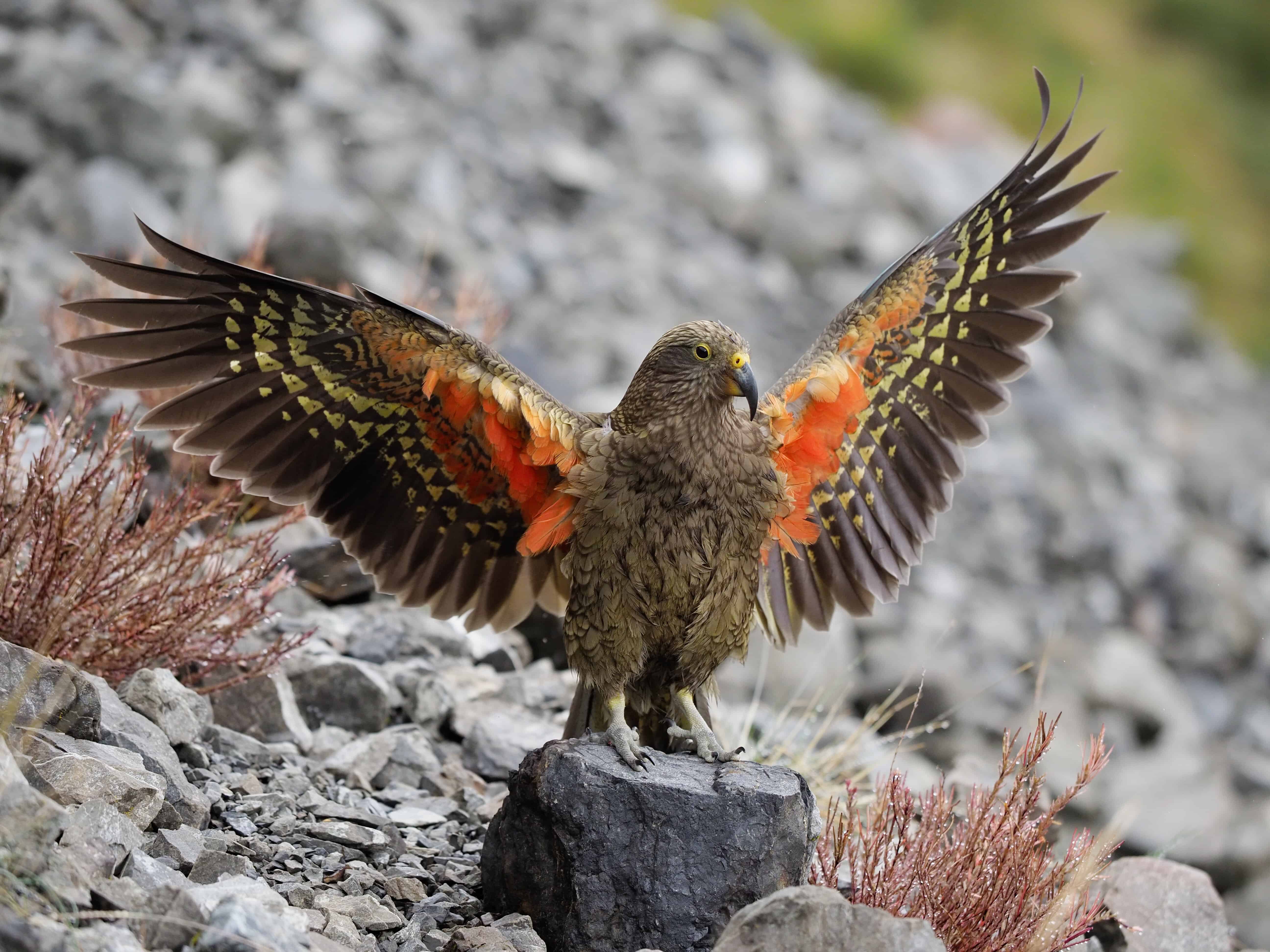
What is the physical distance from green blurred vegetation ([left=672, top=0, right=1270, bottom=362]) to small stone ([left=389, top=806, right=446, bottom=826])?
15.3m

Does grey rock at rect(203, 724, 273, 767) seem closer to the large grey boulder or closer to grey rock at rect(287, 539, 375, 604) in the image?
grey rock at rect(287, 539, 375, 604)

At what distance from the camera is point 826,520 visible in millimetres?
5164

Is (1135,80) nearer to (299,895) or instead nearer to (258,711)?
(258,711)

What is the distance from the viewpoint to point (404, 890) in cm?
394

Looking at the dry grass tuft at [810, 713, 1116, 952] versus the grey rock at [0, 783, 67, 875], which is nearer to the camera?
the grey rock at [0, 783, 67, 875]

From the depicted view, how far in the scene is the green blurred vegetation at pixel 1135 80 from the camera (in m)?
19.1

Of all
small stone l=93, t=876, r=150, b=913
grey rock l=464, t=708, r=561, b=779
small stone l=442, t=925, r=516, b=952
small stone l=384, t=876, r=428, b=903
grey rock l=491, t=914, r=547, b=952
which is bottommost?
small stone l=93, t=876, r=150, b=913

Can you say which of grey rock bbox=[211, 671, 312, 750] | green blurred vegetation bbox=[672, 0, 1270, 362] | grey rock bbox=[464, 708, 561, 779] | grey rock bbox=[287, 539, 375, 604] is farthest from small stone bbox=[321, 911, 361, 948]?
green blurred vegetation bbox=[672, 0, 1270, 362]

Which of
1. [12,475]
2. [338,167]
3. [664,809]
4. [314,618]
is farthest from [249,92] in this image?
[664,809]

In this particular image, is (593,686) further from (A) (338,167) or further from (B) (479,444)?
(A) (338,167)

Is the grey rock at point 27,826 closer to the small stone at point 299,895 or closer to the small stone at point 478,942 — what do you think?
the small stone at point 299,895

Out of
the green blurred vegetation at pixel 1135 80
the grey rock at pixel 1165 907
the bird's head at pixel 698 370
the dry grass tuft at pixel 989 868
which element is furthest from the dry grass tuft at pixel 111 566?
the green blurred vegetation at pixel 1135 80

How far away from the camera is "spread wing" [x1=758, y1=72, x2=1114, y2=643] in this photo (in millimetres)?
5094

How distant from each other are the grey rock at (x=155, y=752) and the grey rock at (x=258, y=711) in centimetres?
69
